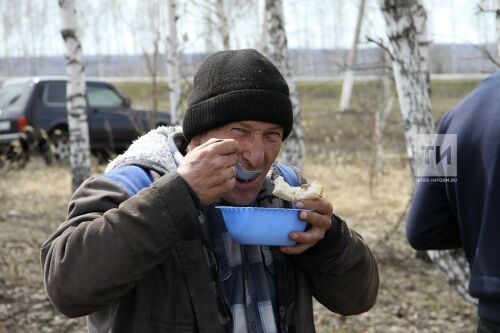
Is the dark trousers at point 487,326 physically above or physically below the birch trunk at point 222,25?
below

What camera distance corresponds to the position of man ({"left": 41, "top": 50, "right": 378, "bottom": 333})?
1.44 m

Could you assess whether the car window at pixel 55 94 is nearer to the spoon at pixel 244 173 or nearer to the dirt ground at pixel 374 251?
the dirt ground at pixel 374 251

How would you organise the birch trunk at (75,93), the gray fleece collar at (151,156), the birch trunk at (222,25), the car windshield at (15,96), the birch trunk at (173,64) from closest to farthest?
the gray fleece collar at (151,156)
the birch trunk at (75,93)
the birch trunk at (173,64)
the birch trunk at (222,25)
the car windshield at (15,96)

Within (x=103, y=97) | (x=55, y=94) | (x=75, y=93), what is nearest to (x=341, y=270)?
(x=75, y=93)

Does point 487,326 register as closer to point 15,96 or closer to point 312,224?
point 312,224

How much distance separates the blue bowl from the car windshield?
11.0m

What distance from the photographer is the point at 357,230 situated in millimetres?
7273

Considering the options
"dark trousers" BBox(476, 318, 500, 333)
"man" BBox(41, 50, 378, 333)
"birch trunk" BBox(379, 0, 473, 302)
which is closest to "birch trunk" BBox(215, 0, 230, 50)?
"birch trunk" BBox(379, 0, 473, 302)

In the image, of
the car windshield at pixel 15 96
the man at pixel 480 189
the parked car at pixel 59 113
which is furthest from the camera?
the car windshield at pixel 15 96

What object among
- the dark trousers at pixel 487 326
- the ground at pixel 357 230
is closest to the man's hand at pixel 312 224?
the dark trousers at pixel 487 326

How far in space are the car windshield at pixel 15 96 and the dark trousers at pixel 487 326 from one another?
1088 cm

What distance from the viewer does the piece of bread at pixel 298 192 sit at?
1594 mm

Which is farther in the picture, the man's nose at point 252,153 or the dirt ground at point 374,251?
the dirt ground at point 374,251

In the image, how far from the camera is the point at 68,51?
806cm
